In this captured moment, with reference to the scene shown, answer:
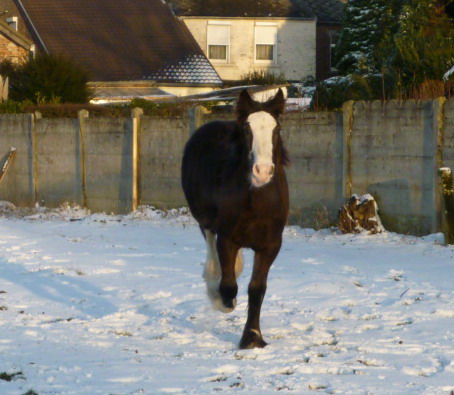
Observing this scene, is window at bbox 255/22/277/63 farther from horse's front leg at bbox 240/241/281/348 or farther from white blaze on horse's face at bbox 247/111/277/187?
white blaze on horse's face at bbox 247/111/277/187

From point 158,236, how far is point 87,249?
2180 mm

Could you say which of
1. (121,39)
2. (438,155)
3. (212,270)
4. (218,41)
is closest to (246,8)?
(218,41)

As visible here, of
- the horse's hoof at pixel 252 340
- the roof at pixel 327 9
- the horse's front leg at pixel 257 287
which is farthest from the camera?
the roof at pixel 327 9

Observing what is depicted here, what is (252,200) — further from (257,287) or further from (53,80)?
(53,80)

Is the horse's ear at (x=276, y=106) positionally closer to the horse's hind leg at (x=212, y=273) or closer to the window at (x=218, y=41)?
the horse's hind leg at (x=212, y=273)

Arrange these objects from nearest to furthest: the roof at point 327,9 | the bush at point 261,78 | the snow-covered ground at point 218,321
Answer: the snow-covered ground at point 218,321 < the bush at point 261,78 < the roof at point 327,9

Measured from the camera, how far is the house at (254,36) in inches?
2020

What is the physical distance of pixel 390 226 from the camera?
1694cm

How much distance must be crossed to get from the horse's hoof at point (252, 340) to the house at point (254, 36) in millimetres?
42844

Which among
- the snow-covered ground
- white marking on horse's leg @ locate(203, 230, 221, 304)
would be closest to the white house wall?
the snow-covered ground

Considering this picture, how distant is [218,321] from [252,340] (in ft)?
4.26

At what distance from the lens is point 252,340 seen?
8.82 meters

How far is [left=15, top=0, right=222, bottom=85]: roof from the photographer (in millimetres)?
43188

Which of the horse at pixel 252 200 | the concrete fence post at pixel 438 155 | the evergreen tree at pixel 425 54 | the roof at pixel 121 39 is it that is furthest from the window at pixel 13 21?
the horse at pixel 252 200
